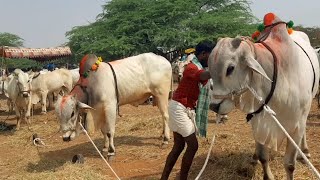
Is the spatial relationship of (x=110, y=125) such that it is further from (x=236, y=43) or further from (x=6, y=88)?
(x=6, y=88)

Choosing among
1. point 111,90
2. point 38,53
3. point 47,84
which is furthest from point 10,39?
point 111,90

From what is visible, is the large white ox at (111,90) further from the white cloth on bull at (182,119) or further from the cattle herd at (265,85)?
the white cloth on bull at (182,119)

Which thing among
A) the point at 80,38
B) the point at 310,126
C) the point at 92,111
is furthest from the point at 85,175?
the point at 80,38

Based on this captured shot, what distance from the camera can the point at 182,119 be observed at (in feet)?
13.2

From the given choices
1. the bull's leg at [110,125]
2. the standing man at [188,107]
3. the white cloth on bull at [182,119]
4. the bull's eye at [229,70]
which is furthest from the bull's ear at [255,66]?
the bull's leg at [110,125]

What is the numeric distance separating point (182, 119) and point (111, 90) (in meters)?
2.68

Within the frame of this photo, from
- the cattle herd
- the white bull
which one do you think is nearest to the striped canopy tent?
the white bull

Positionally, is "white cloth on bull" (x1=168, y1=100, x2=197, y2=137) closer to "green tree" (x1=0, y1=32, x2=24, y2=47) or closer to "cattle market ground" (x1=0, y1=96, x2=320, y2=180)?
"cattle market ground" (x1=0, y1=96, x2=320, y2=180)

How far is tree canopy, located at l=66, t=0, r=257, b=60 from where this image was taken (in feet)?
74.5

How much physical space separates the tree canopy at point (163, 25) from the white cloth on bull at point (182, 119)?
17964mm

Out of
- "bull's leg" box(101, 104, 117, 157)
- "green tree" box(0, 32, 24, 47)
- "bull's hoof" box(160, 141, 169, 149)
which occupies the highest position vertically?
"bull's leg" box(101, 104, 117, 157)

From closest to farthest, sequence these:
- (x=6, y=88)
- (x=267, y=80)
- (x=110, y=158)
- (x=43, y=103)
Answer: (x=267, y=80)
(x=110, y=158)
(x=6, y=88)
(x=43, y=103)

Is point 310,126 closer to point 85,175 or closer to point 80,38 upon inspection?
point 85,175

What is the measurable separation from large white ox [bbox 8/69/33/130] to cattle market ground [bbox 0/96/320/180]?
2.71ft
